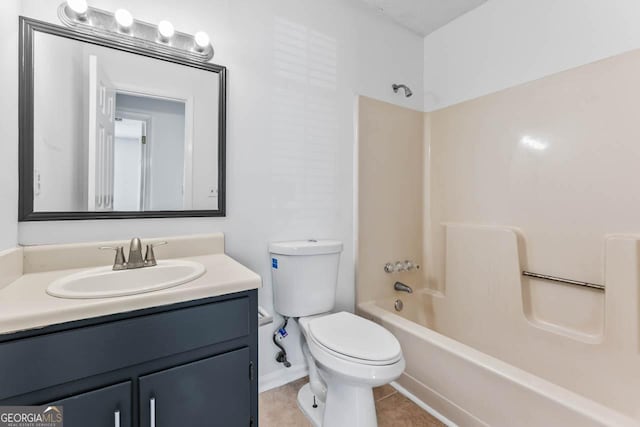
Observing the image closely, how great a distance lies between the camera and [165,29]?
1.31 m

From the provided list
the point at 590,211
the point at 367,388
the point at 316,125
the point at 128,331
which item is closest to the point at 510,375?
the point at 367,388

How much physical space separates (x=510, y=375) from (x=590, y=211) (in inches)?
37.1

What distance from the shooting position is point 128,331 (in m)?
0.81

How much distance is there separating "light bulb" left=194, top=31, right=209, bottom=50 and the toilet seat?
142 cm

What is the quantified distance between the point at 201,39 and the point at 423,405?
7.02 feet

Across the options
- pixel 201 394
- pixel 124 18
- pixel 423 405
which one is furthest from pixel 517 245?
pixel 124 18

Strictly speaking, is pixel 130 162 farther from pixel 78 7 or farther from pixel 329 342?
pixel 329 342

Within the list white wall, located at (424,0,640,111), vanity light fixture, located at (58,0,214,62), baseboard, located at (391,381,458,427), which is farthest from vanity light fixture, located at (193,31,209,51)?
baseboard, located at (391,381,458,427)

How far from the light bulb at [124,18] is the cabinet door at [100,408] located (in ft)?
4.49

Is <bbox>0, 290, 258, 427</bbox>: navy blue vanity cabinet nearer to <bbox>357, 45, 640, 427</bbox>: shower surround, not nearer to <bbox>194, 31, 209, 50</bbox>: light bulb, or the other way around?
<bbox>357, 45, 640, 427</bbox>: shower surround

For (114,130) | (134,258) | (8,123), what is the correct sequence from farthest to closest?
(114,130), (134,258), (8,123)

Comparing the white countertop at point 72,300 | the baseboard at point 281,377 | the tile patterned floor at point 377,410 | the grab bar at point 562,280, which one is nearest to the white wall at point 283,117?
the baseboard at point 281,377

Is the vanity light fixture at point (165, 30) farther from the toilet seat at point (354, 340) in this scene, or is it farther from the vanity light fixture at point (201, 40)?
the toilet seat at point (354, 340)

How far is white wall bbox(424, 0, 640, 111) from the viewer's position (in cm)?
145
